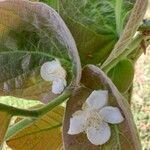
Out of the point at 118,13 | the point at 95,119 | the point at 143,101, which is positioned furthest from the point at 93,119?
the point at 143,101

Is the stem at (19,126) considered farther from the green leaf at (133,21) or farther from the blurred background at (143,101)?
the blurred background at (143,101)

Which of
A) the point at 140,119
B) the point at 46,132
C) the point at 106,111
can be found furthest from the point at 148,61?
the point at 106,111

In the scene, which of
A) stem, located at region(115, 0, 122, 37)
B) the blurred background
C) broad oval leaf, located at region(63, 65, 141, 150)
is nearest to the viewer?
broad oval leaf, located at region(63, 65, 141, 150)

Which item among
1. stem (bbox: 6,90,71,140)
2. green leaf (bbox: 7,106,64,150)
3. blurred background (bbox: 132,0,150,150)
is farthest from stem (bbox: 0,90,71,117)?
blurred background (bbox: 132,0,150,150)

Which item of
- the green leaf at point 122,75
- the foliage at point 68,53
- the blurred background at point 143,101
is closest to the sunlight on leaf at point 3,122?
the foliage at point 68,53

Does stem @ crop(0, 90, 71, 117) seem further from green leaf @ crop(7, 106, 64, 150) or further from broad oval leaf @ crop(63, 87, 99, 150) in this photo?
green leaf @ crop(7, 106, 64, 150)

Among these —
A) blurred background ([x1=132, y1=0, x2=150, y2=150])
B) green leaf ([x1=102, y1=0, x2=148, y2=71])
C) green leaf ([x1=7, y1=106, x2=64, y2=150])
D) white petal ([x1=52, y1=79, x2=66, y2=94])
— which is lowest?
blurred background ([x1=132, y1=0, x2=150, y2=150])

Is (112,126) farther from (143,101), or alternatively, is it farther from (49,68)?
(143,101)
